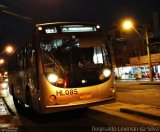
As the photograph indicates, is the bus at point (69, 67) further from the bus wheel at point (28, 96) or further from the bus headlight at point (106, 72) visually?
the bus wheel at point (28, 96)

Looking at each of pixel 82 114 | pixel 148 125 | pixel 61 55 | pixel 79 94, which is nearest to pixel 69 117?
pixel 82 114

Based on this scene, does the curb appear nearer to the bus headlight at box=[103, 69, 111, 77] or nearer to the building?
the bus headlight at box=[103, 69, 111, 77]

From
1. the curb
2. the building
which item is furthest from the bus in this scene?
the building

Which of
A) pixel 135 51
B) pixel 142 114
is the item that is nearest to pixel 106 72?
pixel 142 114

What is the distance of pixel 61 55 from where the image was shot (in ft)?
36.3

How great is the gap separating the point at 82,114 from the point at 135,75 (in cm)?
4355

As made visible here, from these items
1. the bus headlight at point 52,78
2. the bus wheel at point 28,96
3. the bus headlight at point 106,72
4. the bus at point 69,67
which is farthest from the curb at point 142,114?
the bus wheel at point 28,96

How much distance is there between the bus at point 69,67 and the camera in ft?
35.6

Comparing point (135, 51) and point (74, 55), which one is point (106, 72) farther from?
point (135, 51)

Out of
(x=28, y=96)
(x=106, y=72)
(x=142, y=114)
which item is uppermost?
(x=106, y=72)

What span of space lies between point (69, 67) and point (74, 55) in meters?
0.47

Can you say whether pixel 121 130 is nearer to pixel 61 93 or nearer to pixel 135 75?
pixel 61 93

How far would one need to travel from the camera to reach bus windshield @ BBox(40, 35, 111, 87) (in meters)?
10.9

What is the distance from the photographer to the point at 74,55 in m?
11.2
